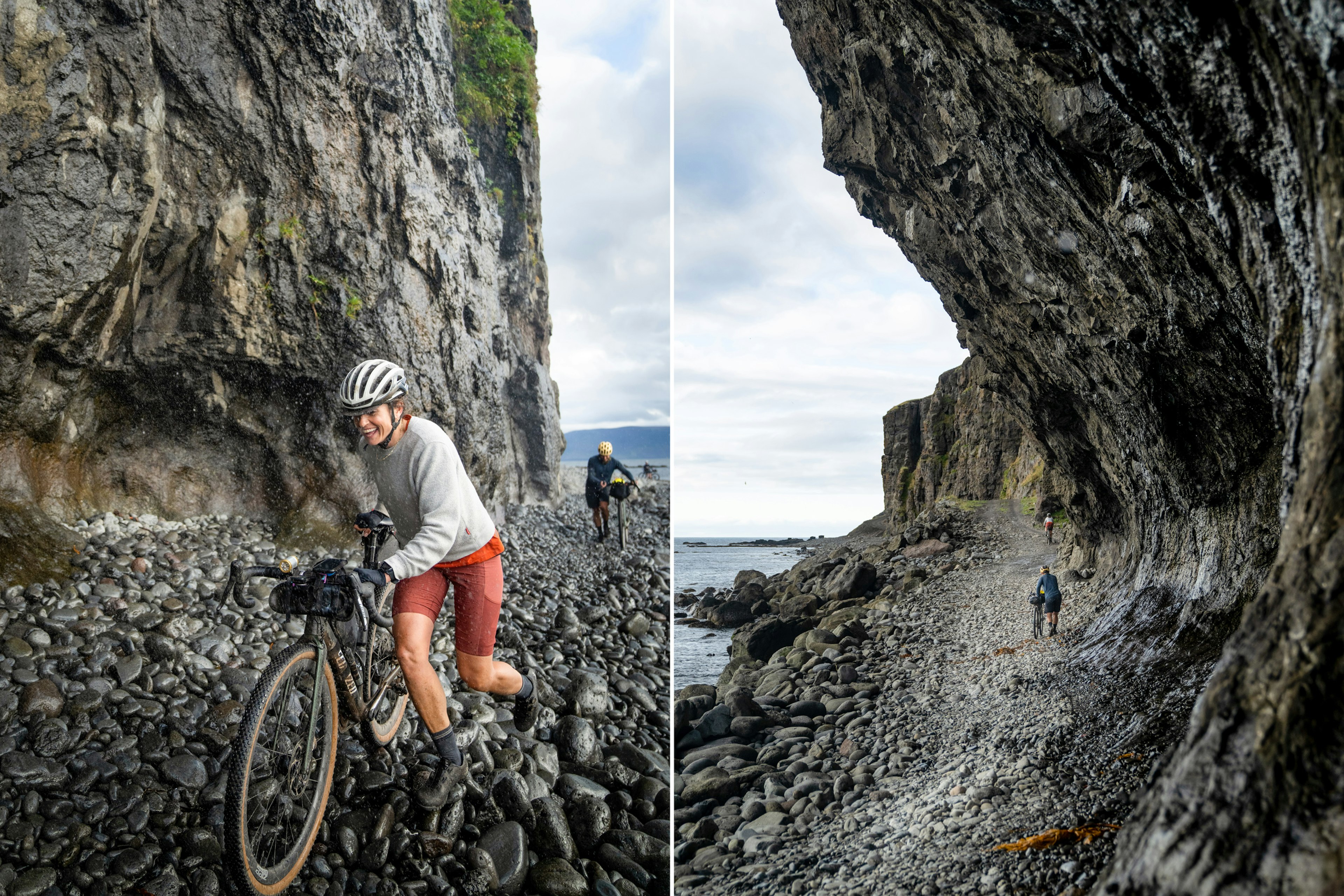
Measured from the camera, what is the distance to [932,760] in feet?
7.88

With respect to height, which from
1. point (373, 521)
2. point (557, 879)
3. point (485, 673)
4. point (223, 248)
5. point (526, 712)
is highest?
point (223, 248)

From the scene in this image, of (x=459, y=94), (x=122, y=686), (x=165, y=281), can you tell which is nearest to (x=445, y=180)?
(x=459, y=94)

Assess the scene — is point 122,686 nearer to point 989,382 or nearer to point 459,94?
point 989,382

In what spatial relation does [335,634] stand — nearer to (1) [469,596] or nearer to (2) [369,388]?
(1) [469,596]

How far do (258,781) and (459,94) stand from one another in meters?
8.85

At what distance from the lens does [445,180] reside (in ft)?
25.2

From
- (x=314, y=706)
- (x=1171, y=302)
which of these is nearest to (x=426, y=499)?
(x=314, y=706)

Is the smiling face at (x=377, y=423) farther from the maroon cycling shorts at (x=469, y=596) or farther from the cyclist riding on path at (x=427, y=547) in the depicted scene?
the maroon cycling shorts at (x=469, y=596)

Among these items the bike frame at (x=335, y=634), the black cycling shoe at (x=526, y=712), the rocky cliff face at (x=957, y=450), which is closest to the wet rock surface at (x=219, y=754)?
the black cycling shoe at (x=526, y=712)

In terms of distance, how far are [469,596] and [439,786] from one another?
33.4 inches

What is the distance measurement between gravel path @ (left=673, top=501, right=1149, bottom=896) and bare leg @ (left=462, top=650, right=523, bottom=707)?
0.97 metres

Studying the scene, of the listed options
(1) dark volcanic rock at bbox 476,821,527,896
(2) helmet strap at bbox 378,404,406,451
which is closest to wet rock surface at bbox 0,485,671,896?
(1) dark volcanic rock at bbox 476,821,527,896

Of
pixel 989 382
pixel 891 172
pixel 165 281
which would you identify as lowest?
pixel 989 382

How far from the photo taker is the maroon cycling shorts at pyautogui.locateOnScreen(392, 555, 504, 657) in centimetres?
282
